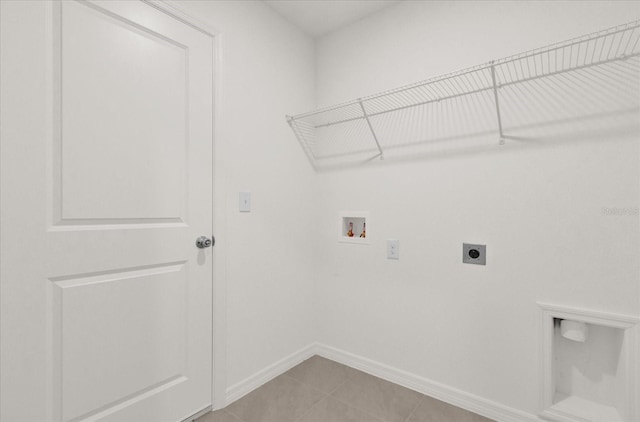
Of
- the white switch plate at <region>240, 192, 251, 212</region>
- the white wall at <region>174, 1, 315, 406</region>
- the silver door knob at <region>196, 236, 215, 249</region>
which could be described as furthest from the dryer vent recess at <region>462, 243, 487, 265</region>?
the silver door knob at <region>196, 236, 215, 249</region>

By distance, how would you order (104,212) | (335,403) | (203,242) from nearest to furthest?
(104,212), (203,242), (335,403)

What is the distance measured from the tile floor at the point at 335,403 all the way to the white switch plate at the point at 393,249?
0.80 meters

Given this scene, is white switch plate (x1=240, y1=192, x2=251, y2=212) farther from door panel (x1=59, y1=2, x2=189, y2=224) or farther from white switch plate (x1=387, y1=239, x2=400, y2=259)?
white switch plate (x1=387, y1=239, x2=400, y2=259)

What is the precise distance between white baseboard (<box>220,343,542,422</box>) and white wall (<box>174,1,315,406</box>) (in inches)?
2.1

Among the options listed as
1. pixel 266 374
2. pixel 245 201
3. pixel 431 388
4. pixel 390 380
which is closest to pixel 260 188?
pixel 245 201

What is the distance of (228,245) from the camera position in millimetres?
1754

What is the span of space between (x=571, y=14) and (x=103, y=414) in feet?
8.96

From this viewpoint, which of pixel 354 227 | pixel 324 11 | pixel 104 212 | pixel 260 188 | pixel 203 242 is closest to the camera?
pixel 104 212

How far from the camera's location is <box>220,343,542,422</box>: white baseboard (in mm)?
1600

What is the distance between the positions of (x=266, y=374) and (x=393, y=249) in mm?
1130

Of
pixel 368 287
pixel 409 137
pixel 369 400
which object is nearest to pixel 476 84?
pixel 409 137

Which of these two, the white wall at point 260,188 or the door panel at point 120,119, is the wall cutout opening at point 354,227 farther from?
the door panel at point 120,119

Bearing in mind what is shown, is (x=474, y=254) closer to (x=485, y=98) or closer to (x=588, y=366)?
(x=588, y=366)

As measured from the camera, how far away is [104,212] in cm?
131
